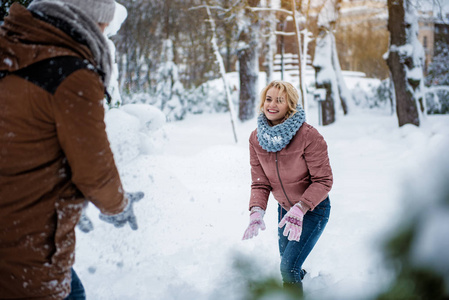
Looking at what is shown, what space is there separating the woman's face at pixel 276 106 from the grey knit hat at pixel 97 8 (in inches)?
47.8

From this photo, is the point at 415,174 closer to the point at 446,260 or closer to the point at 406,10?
the point at 446,260

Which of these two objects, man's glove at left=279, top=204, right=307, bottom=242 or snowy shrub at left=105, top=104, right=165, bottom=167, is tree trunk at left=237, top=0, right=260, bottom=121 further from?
man's glove at left=279, top=204, right=307, bottom=242

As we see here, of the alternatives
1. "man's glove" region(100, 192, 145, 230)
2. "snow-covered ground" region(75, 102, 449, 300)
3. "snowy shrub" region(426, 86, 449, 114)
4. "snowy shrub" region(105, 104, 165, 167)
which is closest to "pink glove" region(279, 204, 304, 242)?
"snow-covered ground" region(75, 102, 449, 300)

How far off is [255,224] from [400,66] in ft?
30.3

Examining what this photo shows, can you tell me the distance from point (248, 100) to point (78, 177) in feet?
41.0

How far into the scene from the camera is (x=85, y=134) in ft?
4.47

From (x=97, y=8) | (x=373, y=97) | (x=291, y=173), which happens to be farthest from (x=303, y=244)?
(x=373, y=97)

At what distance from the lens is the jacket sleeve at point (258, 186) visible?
2.59 m

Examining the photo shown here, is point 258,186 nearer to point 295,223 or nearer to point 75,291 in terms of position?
point 295,223

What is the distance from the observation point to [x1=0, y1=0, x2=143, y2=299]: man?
52.1 inches

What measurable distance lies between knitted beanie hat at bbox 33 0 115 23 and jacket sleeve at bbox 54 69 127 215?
0.30 metres

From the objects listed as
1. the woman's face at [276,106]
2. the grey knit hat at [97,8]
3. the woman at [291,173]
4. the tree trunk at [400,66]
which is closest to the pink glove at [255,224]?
the woman at [291,173]

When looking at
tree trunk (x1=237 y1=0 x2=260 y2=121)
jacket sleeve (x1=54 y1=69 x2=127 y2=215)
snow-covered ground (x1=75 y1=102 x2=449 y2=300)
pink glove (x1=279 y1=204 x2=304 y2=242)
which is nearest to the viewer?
jacket sleeve (x1=54 y1=69 x2=127 y2=215)

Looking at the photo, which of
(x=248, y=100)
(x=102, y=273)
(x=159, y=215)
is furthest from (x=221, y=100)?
(x=102, y=273)
